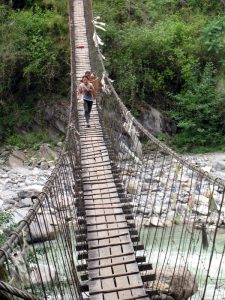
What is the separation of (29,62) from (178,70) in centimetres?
322

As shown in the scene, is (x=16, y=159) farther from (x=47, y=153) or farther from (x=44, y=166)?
(x=44, y=166)

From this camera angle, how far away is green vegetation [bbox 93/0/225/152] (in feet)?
33.9

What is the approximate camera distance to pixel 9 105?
36.8 feet

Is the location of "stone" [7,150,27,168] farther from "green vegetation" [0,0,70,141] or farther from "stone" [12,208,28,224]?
"stone" [12,208,28,224]

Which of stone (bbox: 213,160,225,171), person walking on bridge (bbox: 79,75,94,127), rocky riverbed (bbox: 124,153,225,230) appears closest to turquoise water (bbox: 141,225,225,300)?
rocky riverbed (bbox: 124,153,225,230)

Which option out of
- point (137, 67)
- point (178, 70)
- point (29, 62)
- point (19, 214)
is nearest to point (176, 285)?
point (19, 214)

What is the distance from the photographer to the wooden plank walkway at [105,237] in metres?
2.86

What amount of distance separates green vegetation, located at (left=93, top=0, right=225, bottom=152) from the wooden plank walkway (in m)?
5.01

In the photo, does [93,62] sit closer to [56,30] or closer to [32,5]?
[56,30]

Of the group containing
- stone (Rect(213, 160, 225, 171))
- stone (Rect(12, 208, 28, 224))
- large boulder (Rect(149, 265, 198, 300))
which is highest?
large boulder (Rect(149, 265, 198, 300))

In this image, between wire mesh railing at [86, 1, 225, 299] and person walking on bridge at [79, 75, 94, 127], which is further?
person walking on bridge at [79, 75, 94, 127]

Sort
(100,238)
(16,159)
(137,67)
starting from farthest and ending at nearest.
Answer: (137,67) → (16,159) → (100,238)

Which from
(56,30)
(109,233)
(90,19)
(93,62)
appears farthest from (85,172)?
(56,30)

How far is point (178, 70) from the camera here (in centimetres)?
1084
